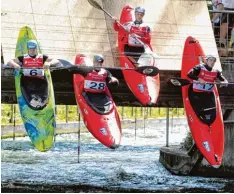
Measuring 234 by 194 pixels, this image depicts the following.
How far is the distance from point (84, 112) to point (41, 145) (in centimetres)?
94

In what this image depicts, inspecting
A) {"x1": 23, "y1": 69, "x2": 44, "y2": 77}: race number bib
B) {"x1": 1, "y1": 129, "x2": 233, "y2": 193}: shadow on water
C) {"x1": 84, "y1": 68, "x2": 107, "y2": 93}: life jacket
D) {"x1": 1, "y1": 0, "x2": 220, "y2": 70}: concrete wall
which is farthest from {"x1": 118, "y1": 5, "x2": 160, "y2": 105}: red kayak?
{"x1": 1, "y1": 129, "x2": 233, "y2": 193}: shadow on water

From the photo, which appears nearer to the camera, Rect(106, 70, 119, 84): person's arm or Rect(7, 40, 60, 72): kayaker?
Rect(7, 40, 60, 72): kayaker

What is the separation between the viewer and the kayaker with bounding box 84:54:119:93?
13.2 m

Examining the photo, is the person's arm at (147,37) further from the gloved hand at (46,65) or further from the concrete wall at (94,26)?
the gloved hand at (46,65)

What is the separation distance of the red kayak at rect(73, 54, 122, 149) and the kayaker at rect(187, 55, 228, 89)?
1339 millimetres

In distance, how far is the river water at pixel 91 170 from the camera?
14883 millimetres

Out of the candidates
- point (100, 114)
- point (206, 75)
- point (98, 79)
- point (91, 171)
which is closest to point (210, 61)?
point (206, 75)

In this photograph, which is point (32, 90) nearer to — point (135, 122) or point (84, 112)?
point (84, 112)

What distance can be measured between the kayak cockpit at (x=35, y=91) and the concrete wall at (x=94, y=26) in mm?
1798

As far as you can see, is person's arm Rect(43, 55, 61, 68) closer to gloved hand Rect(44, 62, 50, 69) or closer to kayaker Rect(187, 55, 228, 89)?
gloved hand Rect(44, 62, 50, 69)

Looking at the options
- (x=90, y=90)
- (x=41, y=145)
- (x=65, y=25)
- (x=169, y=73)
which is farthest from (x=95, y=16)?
(x=41, y=145)

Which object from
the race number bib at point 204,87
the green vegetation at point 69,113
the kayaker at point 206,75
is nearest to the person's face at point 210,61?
the kayaker at point 206,75

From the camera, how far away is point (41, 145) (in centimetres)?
1264

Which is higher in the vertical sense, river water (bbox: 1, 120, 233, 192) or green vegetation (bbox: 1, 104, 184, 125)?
green vegetation (bbox: 1, 104, 184, 125)
